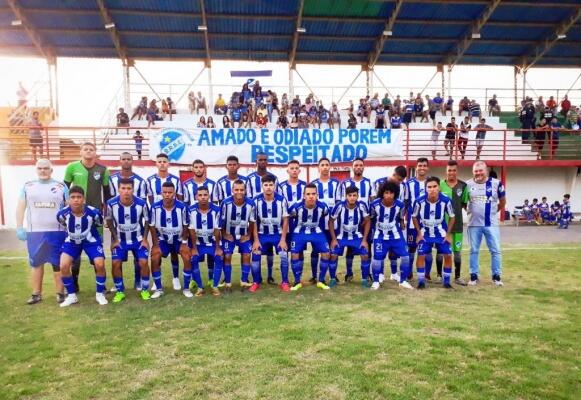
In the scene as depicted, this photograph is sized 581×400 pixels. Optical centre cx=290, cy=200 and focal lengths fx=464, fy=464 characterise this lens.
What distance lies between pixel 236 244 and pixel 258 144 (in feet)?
34.4

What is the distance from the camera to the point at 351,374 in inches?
162

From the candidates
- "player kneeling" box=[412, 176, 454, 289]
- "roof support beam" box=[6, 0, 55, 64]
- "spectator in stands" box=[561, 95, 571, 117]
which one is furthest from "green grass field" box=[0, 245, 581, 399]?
"spectator in stands" box=[561, 95, 571, 117]

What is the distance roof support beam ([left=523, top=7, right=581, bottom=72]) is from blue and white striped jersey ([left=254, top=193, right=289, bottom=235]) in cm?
2326

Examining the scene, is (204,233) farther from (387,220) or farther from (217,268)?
(387,220)

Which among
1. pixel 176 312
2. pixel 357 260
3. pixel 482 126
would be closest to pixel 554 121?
pixel 482 126

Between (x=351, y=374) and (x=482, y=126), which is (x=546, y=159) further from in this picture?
(x=351, y=374)

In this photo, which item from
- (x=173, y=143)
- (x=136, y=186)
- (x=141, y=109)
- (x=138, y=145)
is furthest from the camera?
(x=141, y=109)

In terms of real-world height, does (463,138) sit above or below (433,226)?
above

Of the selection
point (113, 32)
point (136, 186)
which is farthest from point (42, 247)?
point (113, 32)

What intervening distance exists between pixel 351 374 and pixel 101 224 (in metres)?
4.55

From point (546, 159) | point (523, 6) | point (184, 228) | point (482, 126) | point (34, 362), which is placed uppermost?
point (523, 6)

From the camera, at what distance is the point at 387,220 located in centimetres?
759

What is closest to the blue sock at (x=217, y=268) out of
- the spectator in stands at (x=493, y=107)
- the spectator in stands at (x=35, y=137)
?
the spectator in stands at (x=35, y=137)

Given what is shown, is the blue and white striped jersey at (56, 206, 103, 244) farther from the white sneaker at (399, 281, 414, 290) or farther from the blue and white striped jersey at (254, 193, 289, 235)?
the white sneaker at (399, 281, 414, 290)
